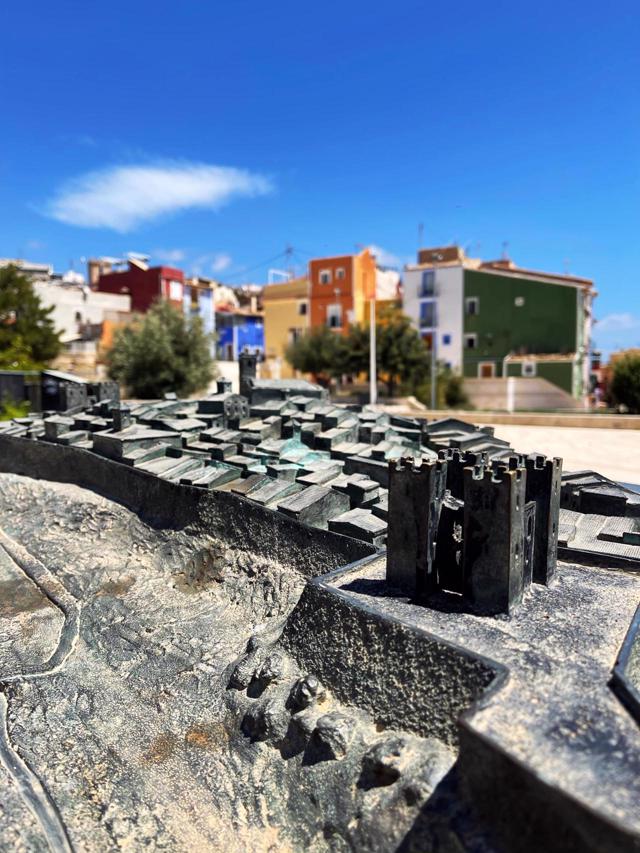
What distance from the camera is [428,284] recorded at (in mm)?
36250

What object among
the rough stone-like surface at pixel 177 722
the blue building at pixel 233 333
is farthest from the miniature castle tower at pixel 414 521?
the blue building at pixel 233 333

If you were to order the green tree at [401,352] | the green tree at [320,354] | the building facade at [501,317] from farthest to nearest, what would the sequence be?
the building facade at [501,317] → the green tree at [320,354] → the green tree at [401,352]

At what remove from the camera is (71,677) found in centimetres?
653

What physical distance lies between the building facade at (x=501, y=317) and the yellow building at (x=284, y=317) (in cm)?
740

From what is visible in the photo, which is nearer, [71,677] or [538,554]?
[538,554]

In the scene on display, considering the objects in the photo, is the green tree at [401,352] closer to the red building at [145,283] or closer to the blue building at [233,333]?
the blue building at [233,333]

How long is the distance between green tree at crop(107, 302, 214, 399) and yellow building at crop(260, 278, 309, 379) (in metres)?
14.5

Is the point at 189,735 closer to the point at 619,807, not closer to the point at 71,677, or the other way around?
the point at 71,677

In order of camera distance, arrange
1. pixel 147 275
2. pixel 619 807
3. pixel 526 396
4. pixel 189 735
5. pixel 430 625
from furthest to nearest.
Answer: pixel 147 275 → pixel 526 396 → pixel 189 735 → pixel 430 625 → pixel 619 807

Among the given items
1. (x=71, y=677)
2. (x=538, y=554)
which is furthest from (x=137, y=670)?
(x=538, y=554)

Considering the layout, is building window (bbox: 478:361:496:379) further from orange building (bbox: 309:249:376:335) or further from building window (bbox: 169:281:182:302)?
building window (bbox: 169:281:182:302)

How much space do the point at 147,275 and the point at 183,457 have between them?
3118 cm

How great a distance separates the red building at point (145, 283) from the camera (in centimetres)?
3834

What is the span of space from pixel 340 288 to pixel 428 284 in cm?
566
